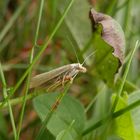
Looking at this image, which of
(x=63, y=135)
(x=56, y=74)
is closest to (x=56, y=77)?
(x=56, y=74)

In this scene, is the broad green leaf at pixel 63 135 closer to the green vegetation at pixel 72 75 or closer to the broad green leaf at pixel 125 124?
the green vegetation at pixel 72 75

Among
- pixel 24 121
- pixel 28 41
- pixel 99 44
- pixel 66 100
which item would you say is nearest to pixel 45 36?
pixel 28 41

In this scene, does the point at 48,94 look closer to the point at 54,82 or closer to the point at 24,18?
the point at 54,82

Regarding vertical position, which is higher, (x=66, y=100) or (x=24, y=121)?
(x=66, y=100)

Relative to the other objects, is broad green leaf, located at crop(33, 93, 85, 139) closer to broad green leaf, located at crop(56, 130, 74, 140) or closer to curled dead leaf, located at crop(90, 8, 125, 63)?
broad green leaf, located at crop(56, 130, 74, 140)

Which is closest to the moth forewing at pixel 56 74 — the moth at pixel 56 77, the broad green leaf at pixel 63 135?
the moth at pixel 56 77

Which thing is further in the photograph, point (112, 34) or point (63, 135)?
point (112, 34)

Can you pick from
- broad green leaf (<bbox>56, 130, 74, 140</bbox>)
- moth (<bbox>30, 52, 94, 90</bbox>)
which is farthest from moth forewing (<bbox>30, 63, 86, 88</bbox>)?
broad green leaf (<bbox>56, 130, 74, 140</bbox>)

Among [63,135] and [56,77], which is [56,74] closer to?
[56,77]
